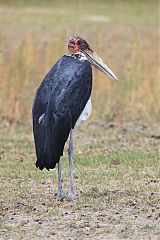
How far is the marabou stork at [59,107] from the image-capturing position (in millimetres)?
6398

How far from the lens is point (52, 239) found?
5.62m

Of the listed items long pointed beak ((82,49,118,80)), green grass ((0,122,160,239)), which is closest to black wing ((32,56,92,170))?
long pointed beak ((82,49,118,80))

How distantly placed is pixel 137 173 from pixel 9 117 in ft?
11.6

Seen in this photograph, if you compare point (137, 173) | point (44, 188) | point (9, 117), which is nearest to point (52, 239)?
point (44, 188)

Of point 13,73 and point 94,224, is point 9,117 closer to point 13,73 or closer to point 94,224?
point 13,73

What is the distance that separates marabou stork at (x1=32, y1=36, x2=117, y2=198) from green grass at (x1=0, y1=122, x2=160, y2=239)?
1.09ft

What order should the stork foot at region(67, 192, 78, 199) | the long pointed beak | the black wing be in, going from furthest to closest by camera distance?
the long pointed beak, the stork foot at region(67, 192, 78, 199), the black wing

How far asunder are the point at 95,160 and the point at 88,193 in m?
1.54

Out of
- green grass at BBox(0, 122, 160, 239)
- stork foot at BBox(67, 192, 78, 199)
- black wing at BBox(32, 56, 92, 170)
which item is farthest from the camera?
stork foot at BBox(67, 192, 78, 199)

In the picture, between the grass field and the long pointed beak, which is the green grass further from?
the long pointed beak

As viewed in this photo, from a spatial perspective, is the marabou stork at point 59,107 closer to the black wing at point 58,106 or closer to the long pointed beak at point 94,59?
the black wing at point 58,106

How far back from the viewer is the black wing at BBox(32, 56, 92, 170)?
21.0 feet

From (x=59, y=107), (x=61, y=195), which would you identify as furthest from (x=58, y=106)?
(x=61, y=195)

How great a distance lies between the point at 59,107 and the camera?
6484mm
